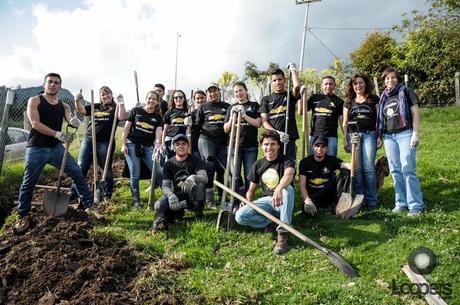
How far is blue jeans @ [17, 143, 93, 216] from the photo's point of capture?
17.9 ft

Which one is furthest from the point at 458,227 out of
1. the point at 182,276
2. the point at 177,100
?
the point at 177,100

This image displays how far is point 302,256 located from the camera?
4.38m

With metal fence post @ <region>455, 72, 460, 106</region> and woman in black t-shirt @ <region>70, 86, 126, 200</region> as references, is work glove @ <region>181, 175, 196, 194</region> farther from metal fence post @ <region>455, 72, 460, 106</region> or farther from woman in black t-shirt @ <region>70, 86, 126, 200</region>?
metal fence post @ <region>455, 72, 460, 106</region>

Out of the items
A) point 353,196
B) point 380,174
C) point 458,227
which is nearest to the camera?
→ point 458,227

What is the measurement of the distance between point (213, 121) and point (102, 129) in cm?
211

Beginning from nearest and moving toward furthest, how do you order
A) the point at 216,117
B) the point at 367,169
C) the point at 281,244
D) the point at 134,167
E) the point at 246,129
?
the point at 281,244 → the point at 367,169 → the point at 246,129 → the point at 216,117 → the point at 134,167

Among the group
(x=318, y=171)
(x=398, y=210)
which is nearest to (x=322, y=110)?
(x=318, y=171)

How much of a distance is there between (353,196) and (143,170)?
354cm

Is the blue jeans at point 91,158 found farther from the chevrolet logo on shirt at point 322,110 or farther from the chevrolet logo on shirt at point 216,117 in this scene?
the chevrolet logo on shirt at point 322,110

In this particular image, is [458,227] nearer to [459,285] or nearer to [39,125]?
[459,285]

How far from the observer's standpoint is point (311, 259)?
4.31m

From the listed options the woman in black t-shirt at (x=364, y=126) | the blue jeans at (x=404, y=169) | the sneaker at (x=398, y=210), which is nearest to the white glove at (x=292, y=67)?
the woman in black t-shirt at (x=364, y=126)

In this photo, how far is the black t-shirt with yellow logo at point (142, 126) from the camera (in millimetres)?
6316

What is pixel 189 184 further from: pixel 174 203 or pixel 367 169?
pixel 367 169
